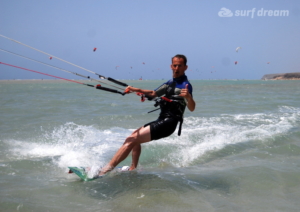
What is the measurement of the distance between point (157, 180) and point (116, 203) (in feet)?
3.04

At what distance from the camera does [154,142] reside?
697 centimetres

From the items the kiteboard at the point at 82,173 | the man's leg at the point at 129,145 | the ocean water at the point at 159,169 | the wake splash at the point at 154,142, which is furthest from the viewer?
the wake splash at the point at 154,142

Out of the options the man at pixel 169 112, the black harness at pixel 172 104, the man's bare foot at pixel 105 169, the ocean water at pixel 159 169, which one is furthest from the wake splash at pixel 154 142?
the black harness at pixel 172 104

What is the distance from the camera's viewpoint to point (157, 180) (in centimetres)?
414

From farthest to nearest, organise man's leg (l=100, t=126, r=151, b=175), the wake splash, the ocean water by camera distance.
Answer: the wake splash, man's leg (l=100, t=126, r=151, b=175), the ocean water

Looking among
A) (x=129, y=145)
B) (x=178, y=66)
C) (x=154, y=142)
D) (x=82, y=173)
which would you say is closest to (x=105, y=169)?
(x=82, y=173)

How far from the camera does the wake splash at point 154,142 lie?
574 cm

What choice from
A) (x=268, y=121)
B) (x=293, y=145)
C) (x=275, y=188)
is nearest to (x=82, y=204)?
(x=275, y=188)

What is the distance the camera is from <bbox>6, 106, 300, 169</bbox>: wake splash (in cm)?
574

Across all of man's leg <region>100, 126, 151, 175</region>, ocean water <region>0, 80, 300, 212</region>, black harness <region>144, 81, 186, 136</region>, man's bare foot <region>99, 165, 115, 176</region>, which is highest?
black harness <region>144, 81, 186, 136</region>

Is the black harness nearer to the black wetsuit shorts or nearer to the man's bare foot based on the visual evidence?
the black wetsuit shorts

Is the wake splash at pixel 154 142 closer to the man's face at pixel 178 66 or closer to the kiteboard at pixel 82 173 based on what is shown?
the kiteboard at pixel 82 173

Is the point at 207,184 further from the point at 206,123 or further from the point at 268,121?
the point at 268,121

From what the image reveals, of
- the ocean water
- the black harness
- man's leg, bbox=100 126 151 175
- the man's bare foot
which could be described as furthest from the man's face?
the man's bare foot
